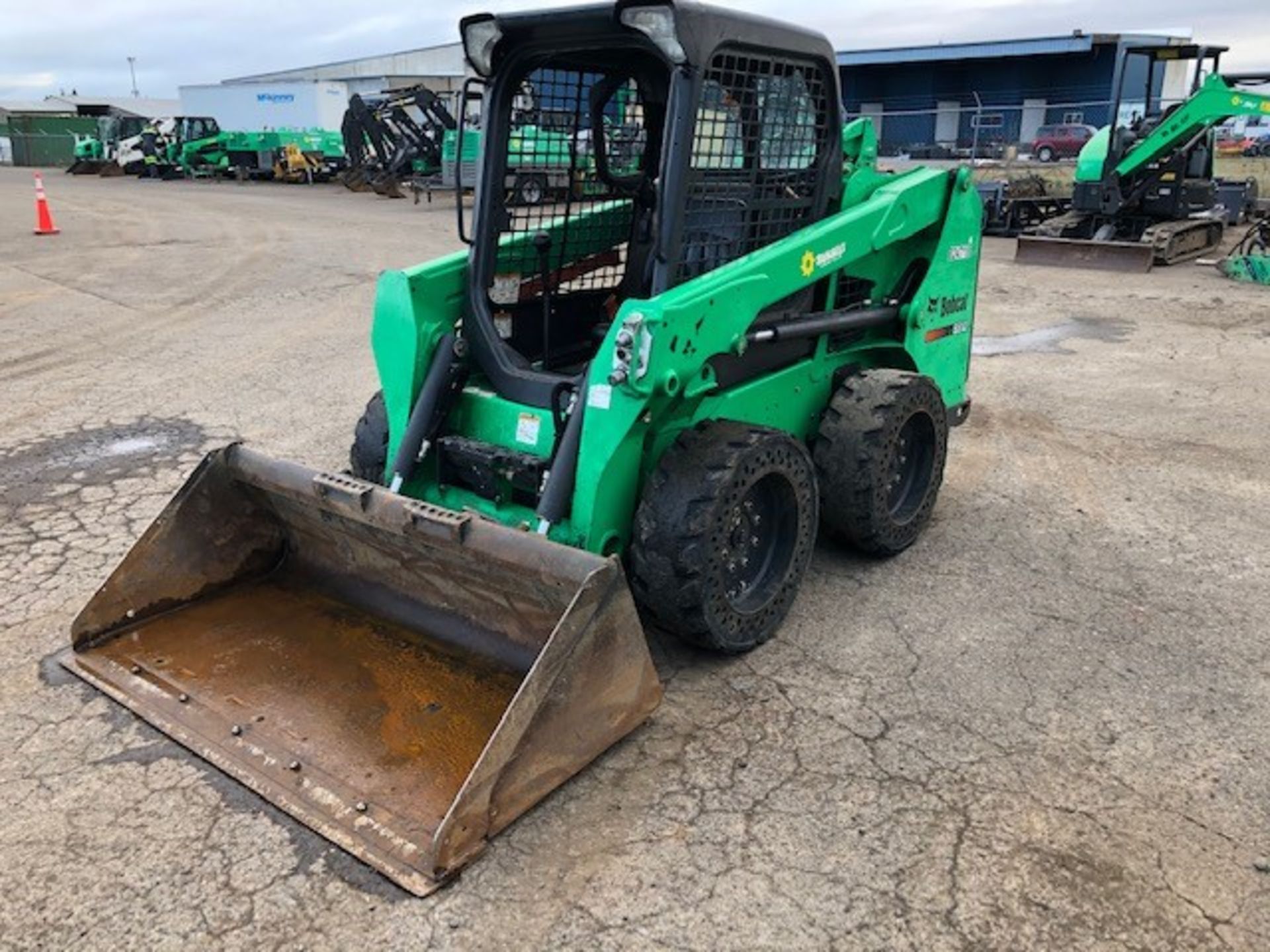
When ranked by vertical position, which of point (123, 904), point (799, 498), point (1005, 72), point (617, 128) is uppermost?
point (1005, 72)

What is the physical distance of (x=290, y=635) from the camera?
3.76 meters

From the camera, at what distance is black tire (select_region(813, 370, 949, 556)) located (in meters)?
4.41

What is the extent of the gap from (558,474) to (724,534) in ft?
2.03

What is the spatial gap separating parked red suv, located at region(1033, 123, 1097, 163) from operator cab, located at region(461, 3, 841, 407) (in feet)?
93.6

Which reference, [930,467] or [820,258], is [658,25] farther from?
[930,467]

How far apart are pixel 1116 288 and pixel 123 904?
A: 41.2ft

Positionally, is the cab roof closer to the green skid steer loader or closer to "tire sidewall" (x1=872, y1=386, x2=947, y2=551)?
the green skid steer loader

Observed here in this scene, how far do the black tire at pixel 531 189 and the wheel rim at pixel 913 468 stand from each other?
1987mm

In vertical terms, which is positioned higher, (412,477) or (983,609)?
(412,477)

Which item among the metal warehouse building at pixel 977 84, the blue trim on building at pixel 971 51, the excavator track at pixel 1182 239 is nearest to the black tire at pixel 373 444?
the excavator track at pixel 1182 239

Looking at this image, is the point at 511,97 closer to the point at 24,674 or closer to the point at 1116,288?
the point at 24,674

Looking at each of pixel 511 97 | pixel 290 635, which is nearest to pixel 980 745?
pixel 290 635

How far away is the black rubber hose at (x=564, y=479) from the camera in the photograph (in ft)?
11.7

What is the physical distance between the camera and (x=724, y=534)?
358 cm
